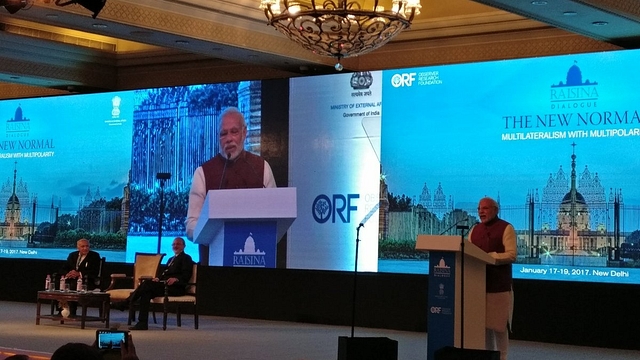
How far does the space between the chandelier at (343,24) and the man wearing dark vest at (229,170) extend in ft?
18.4

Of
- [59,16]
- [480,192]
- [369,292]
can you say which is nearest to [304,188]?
[369,292]

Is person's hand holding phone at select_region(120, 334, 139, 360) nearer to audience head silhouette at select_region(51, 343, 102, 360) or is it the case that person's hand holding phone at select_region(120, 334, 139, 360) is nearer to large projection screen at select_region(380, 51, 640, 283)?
audience head silhouette at select_region(51, 343, 102, 360)

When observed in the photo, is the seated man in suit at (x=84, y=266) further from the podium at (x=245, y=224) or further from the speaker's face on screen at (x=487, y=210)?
the speaker's face on screen at (x=487, y=210)

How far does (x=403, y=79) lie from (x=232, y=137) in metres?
2.62

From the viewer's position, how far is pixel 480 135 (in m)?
11.7

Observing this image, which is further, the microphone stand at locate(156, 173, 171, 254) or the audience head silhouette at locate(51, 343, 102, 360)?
the microphone stand at locate(156, 173, 171, 254)

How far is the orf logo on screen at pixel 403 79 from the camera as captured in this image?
481 inches

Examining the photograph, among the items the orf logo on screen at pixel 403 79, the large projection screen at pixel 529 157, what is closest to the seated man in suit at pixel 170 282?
the large projection screen at pixel 529 157

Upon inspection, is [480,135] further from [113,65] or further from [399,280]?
[113,65]

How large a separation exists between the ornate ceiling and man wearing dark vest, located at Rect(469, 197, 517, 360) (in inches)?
90.5

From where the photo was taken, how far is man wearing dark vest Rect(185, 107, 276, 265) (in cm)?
1350

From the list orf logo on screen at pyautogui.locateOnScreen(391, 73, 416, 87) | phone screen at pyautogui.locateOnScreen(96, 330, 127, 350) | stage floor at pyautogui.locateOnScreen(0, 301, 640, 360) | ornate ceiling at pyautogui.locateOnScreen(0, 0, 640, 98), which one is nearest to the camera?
phone screen at pyautogui.locateOnScreen(96, 330, 127, 350)

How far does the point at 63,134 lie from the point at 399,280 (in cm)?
610

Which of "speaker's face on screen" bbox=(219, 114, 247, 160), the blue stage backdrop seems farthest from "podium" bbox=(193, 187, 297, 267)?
"speaker's face on screen" bbox=(219, 114, 247, 160)
